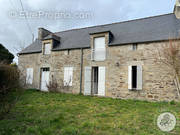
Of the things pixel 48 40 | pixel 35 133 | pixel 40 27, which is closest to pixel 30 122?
pixel 35 133

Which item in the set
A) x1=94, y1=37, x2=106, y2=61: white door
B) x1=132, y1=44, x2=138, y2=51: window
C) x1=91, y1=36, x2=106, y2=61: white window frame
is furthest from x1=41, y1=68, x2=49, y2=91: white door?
x1=132, y1=44, x2=138, y2=51: window

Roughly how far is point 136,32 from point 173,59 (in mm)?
3458

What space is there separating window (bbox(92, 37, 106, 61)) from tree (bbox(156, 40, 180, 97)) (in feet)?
12.5

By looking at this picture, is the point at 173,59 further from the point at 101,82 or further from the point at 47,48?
the point at 47,48

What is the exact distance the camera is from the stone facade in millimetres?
7098

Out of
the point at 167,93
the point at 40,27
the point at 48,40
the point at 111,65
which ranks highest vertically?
the point at 40,27

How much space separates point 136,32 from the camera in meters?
8.91

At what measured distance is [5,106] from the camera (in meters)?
3.32

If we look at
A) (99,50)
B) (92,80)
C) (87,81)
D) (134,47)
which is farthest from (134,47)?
(87,81)

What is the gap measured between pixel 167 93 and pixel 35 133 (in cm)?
700

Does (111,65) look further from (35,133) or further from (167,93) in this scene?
(35,133)

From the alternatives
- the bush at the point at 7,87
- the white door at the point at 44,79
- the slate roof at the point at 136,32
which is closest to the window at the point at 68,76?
the slate roof at the point at 136,32

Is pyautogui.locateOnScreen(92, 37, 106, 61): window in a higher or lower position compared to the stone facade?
higher

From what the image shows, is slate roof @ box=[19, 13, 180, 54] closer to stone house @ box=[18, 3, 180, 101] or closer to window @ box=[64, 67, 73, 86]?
stone house @ box=[18, 3, 180, 101]
